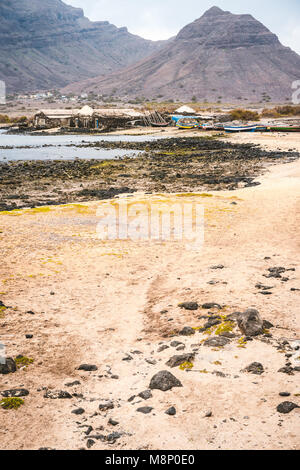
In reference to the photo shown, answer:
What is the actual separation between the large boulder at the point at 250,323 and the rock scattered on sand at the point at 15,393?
12.1 ft

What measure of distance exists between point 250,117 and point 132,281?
262 ft

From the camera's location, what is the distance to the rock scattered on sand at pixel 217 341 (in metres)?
7.05

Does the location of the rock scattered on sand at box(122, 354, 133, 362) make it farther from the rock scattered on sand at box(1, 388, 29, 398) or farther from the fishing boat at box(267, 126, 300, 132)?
the fishing boat at box(267, 126, 300, 132)

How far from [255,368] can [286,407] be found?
1.05m

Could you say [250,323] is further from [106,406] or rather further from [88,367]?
[106,406]

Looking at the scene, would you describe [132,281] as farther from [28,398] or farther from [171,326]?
[28,398]

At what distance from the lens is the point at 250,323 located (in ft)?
24.3

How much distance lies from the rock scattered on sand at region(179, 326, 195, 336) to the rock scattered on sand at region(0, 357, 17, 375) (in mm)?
2901

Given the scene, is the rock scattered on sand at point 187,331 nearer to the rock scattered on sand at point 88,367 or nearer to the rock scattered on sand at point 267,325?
the rock scattered on sand at point 267,325

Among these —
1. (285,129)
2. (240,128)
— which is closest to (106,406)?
(285,129)

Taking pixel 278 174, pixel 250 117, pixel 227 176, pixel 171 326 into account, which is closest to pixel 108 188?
pixel 227 176

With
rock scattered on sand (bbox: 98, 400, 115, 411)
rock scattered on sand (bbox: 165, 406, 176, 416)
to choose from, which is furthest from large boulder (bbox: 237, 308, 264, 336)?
rock scattered on sand (bbox: 98, 400, 115, 411)

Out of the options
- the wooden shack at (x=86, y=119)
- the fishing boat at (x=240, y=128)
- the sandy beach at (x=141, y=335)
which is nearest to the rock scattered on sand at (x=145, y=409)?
the sandy beach at (x=141, y=335)

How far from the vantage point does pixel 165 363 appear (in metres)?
6.68
